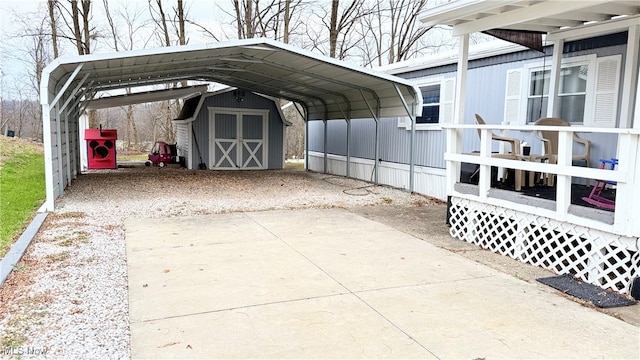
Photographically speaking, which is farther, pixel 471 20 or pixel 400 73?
pixel 400 73

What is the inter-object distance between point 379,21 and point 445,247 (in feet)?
71.4

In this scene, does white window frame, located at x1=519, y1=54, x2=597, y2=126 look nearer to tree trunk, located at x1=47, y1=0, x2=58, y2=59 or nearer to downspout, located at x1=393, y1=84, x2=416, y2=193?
downspout, located at x1=393, y1=84, x2=416, y2=193

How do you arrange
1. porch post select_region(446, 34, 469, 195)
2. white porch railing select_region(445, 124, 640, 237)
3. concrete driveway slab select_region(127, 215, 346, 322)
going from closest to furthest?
1. concrete driveway slab select_region(127, 215, 346, 322)
2. white porch railing select_region(445, 124, 640, 237)
3. porch post select_region(446, 34, 469, 195)

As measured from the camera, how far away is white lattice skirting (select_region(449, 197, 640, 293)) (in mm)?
4004

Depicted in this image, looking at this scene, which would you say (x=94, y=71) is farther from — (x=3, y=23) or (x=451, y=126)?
(x=3, y=23)

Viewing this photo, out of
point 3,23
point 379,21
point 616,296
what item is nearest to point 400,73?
point 616,296

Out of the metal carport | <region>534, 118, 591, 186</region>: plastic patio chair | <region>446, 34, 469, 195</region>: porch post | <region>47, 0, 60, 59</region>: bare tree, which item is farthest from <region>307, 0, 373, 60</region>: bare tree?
<region>534, 118, 591, 186</region>: plastic patio chair

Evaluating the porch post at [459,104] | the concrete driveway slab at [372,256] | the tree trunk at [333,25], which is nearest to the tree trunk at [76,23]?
the tree trunk at [333,25]

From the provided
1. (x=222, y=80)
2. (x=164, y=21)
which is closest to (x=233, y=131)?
(x=222, y=80)

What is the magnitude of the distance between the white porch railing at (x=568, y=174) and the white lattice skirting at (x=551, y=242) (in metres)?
0.10

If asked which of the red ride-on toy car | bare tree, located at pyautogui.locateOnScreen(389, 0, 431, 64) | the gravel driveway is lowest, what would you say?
the gravel driveway

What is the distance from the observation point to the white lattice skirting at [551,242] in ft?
13.1

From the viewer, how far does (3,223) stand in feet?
19.4

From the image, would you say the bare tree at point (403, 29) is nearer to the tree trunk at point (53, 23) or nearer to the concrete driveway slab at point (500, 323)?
the tree trunk at point (53, 23)
